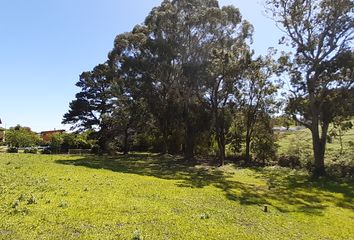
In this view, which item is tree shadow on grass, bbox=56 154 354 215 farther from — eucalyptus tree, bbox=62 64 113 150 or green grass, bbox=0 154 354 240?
eucalyptus tree, bbox=62 64 113 150

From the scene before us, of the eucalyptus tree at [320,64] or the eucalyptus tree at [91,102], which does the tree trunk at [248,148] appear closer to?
the eucalyptus tree at [320,64]

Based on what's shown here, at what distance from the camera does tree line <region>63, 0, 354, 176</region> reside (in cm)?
3306

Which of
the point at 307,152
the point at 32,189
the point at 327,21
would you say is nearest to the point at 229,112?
the point at 307,152

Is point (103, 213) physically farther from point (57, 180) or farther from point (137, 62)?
point (137, 62)

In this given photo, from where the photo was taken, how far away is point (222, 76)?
39500 mm

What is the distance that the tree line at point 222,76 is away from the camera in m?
33.1

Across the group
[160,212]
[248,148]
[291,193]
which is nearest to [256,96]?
[248,148]

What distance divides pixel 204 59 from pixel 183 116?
896 cm

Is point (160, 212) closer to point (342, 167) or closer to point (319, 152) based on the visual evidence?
point (319, 152)

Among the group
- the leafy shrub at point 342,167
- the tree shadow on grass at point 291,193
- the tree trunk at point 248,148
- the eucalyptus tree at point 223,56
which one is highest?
the eucalyptus tree at point 223,56

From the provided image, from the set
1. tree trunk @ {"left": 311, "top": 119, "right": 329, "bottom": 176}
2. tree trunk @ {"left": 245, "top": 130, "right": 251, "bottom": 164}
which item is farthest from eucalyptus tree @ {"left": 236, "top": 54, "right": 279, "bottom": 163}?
tree trunk @ {"left": 311, "top": 119, "right": 329, "bottom": 176}

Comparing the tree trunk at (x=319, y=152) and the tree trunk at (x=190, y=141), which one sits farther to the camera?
the tree trunk at (x=190, y=141)

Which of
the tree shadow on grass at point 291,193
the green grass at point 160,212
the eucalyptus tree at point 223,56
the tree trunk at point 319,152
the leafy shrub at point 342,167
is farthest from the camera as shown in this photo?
the eucalyptus tree at point 223,56

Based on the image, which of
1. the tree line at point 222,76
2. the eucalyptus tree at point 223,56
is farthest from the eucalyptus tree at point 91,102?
the eucalyptus tree at point 223,56
